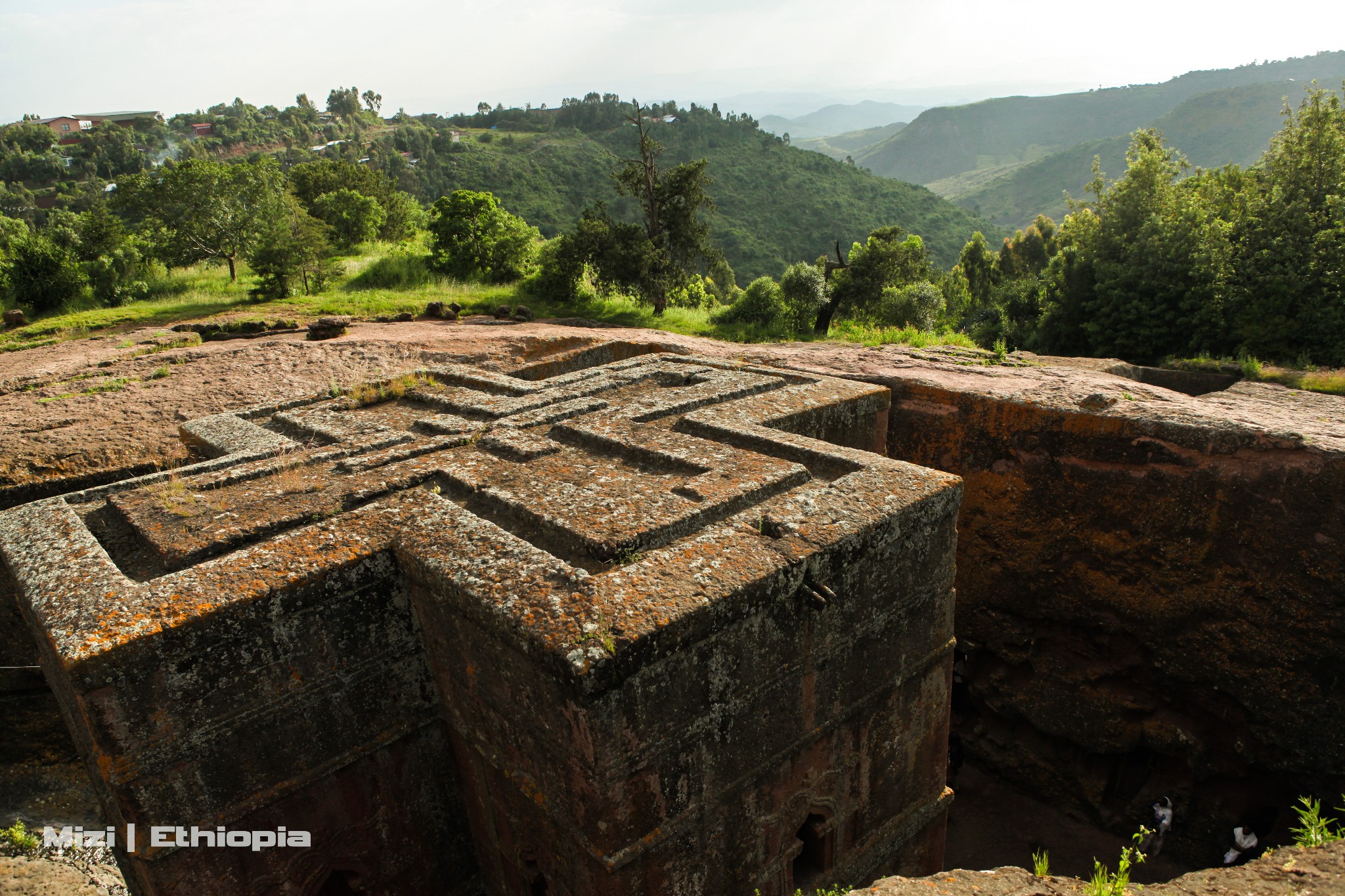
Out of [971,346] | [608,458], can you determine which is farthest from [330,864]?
[971,346]

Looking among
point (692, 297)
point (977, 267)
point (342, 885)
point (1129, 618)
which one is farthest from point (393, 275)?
point (977, 267)

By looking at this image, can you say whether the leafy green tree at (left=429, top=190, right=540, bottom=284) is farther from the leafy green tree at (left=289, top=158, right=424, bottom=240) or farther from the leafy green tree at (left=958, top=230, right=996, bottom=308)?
the leafy green tree at (left=958, top=230, right=996, bottom=308)

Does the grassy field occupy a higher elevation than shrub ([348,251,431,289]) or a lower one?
lower

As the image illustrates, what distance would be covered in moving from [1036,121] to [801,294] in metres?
191

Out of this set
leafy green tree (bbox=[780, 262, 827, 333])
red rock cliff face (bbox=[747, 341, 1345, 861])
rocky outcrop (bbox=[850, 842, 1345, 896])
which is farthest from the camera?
leafy green tree (bbox=[780, 262, 827, 333])

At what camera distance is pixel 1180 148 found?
103938mm

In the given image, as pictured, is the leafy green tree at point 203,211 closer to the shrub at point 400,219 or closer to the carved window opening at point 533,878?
the shrub at point 400,219

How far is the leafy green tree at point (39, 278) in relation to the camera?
16.0m

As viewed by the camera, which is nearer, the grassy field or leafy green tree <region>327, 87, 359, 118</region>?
the grassy field

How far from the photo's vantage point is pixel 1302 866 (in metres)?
3.60

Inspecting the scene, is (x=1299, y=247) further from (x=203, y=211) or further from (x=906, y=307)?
(x=203, y=211)

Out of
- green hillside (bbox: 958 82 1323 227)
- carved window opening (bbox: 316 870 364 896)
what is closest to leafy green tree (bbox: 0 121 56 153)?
carved window opening (bbox: 316 870 364 896)

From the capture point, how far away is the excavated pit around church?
698 centimetres

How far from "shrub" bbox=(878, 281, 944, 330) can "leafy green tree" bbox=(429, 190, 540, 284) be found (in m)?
9.07
